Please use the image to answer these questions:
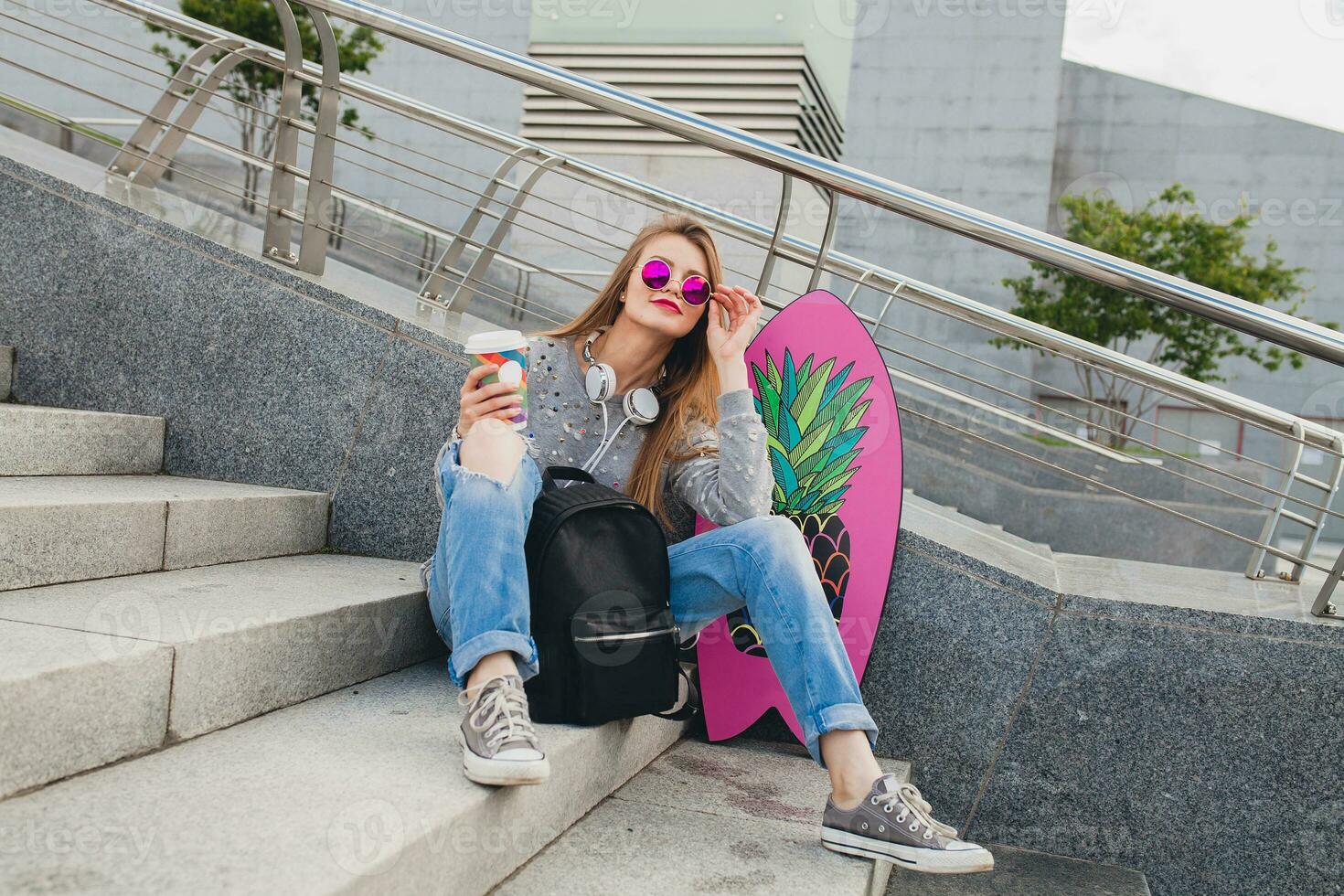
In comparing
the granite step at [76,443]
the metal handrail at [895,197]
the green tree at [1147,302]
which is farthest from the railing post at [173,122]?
the green tree at [1147,302]

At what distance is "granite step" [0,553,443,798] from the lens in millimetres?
1619

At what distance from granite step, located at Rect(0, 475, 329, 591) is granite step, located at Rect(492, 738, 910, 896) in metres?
1.15

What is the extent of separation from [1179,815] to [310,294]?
111 inches

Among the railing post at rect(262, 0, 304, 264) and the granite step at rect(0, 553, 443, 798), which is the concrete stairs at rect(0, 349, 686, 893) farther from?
the railing post at rect(262, 0, 304, 264)

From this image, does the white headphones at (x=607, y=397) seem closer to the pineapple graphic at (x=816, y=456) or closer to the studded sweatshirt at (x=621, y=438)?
the studded sweatshirt at (x=621, y=438)

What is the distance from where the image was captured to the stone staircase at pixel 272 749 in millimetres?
1487

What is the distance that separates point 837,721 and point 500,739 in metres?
0.71

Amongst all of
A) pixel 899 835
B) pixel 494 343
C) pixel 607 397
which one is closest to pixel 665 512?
pixel 607 397

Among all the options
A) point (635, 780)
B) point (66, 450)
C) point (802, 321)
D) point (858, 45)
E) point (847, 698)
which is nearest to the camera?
point (847, 698)

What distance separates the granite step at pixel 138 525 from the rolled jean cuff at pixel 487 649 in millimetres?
871

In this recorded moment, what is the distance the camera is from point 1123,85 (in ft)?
58.9

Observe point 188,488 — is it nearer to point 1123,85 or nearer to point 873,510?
point 873,510

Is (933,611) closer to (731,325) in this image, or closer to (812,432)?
(812,432)

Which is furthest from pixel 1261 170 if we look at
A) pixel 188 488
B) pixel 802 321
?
pixel 188 488
